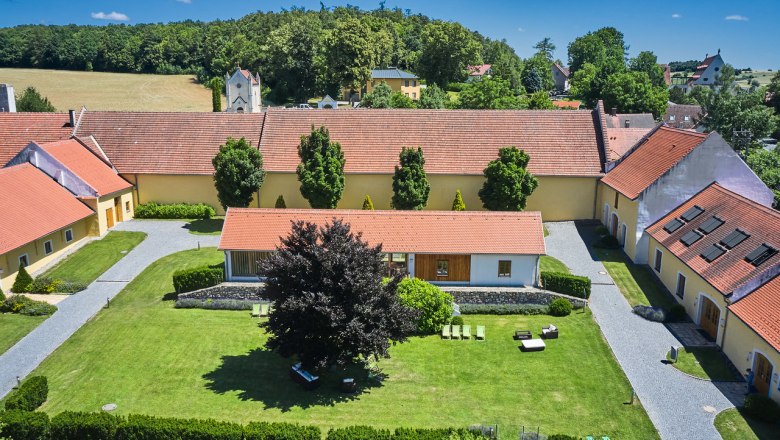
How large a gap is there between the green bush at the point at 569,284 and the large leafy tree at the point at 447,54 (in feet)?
265

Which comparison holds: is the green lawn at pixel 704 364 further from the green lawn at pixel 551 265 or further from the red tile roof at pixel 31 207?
the red tile roof at pixel 31 207

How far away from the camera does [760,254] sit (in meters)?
27.0

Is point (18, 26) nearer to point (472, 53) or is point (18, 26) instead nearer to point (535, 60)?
point (472, 53)

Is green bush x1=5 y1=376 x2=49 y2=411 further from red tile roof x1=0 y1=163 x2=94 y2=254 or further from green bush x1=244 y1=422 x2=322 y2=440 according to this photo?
red tile roof x1=0 y1=163 x2=94 y2=254

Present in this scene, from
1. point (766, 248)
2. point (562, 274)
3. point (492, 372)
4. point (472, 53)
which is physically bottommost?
point (492, 372)

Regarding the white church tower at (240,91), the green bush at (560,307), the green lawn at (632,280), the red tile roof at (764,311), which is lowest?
the green bush at (560,307)

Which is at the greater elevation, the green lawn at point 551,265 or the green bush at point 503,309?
the green lawn at point 551,265

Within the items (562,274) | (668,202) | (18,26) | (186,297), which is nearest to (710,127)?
(668,202)

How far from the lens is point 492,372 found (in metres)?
25.8

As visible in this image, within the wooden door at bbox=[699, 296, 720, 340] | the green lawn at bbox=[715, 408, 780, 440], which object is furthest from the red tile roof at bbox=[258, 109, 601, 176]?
the green lawn at bbox=[715, 408, 780, 440]

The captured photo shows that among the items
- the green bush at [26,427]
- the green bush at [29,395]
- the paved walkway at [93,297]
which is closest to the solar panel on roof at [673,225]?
the paved walkway at [93,297]

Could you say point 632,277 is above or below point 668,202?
below

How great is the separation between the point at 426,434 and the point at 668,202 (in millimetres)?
24849

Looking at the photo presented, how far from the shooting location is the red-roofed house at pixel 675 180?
35594 millimetres
